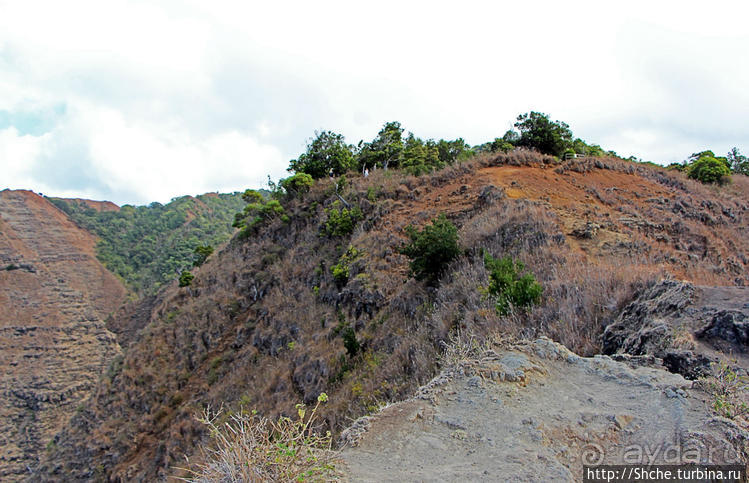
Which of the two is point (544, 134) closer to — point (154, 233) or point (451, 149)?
point (451, 149)

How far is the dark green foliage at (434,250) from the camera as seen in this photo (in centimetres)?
879

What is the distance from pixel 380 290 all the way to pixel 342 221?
19.4ft

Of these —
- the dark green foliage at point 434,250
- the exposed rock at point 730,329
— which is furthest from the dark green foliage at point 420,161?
the exposed rock at point 730,329

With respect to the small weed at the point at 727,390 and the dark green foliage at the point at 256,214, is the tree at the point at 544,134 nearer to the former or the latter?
the dark green foliage at the point at 256,214

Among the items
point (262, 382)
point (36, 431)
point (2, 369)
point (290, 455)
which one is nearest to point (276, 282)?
point (262, 382)

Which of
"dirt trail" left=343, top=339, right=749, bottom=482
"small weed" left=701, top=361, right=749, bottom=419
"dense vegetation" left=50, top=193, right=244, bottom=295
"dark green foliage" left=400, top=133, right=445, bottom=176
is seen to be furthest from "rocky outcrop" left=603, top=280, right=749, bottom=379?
"dense vegetation" left=50, top=193, right=244, bottom=295

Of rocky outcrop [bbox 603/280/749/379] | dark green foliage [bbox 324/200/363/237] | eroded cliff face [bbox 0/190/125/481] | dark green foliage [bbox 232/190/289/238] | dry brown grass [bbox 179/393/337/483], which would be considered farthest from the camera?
eroded cliff face [bbox 0/190/125/481]

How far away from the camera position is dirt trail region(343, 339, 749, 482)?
250 centimetres

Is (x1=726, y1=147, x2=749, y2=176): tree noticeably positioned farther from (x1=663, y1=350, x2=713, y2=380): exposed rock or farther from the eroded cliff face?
the eroded cliff face

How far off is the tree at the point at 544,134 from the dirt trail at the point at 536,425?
1484 cm

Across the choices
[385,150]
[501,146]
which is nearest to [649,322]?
[501,146]

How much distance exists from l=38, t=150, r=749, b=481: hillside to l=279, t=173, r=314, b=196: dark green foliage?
3.42 feet

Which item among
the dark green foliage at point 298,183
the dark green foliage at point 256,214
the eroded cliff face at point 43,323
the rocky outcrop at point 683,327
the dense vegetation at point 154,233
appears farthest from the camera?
the dense vegetation at point 154,233

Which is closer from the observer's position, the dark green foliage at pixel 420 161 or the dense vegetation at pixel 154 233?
the dark green foliage at pixel 420 161
